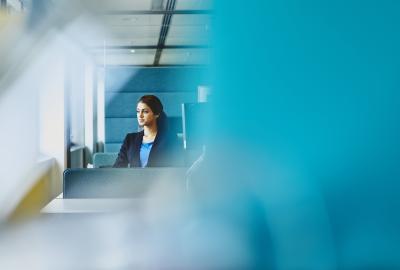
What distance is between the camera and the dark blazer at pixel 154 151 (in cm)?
311

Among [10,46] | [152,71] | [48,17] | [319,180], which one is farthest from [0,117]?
[152,71]

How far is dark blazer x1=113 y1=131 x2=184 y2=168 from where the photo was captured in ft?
10.2

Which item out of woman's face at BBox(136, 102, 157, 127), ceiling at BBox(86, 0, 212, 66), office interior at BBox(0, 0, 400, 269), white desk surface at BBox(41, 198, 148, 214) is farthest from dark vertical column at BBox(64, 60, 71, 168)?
office interior at BBox(0, 0, 400, 269)

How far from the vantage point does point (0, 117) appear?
3568 mm

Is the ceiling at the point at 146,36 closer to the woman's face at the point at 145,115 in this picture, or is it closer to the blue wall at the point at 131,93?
the blue wall at the point at 131,93

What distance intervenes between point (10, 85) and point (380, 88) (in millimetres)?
2710

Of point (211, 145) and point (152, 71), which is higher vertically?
point (152, 71)

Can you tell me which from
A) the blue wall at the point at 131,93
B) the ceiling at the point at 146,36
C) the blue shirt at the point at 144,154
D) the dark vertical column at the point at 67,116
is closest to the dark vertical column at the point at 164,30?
the ceiling at the point at 146,36

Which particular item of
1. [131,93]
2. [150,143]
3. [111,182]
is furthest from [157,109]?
[131,93]

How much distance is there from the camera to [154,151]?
3113mm

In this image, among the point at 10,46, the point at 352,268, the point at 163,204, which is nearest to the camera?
the point at 352,268

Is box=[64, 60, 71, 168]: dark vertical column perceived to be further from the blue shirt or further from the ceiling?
the blue shirt

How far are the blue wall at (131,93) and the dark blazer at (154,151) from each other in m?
4.07

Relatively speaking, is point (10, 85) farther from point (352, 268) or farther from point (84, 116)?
point (84, 116)
